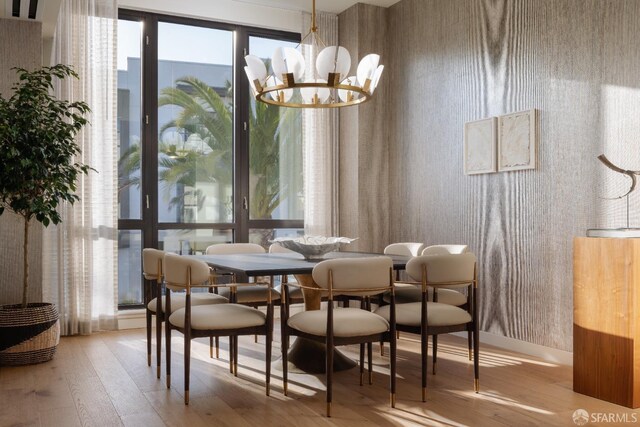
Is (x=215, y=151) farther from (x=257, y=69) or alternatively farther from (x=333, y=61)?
(x=333, y=61)

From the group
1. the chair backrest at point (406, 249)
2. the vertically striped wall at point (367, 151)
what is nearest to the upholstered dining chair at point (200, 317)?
the chair backrest at point (406, 249)

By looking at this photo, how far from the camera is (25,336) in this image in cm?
421

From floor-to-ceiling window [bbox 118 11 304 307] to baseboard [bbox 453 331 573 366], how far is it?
230 centimetres

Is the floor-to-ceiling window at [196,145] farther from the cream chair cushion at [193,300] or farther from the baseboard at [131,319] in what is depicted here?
the cream chair cushion at [193,300]

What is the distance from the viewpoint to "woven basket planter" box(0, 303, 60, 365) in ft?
13.7

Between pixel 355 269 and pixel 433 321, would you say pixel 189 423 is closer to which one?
pixel 355 269

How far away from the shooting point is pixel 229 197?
6109mm

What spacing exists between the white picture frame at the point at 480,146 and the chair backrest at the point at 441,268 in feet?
5.42

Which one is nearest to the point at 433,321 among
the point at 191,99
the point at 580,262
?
the point at 580,262

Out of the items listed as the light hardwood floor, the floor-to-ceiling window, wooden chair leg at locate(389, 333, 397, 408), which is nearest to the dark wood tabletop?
wooden chair leg at locate(389, 333, 397, 408)

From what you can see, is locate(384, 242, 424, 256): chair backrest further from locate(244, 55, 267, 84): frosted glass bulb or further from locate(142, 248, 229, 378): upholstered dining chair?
locate(244, 55, 267, 84): frosted glass bulb

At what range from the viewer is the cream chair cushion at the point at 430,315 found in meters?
3.44

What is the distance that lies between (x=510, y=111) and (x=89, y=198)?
11.5 ft

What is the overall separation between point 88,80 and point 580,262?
162 inches
